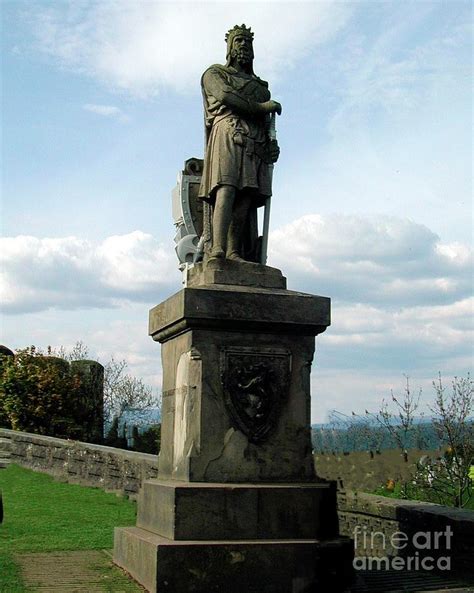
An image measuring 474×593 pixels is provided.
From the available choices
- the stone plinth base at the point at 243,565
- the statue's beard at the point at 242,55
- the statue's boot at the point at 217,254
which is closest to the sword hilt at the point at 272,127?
the statue's beard at the point at 242,55

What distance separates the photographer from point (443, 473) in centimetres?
1213

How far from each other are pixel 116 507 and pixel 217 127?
254 inches

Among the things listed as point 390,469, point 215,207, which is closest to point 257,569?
point 215,207

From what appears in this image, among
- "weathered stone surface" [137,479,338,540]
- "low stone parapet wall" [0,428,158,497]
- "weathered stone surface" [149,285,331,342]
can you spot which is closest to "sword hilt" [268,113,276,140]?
"weathered stone surface" [149,285,331,342]

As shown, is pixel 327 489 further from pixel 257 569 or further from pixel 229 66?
pixel 229 66

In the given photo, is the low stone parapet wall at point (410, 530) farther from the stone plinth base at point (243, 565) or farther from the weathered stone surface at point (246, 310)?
the weathered stone surface at point (246, 310)

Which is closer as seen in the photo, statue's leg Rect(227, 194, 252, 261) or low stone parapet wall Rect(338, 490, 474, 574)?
low stone parapet wall Rect(338, 490, 474, 574)

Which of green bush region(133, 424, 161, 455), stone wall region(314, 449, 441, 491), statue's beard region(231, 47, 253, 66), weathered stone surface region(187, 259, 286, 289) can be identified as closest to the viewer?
weathered stone surface region(187, 259, 286, 289)

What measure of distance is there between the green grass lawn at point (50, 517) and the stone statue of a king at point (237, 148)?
3431 millimetres

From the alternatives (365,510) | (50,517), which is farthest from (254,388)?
(50,517)

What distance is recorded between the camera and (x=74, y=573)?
23.4 feet

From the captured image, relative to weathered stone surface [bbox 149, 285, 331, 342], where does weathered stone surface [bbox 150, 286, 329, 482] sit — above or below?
below

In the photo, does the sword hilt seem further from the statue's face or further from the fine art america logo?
the fine art america logo

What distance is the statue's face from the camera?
7.95m
